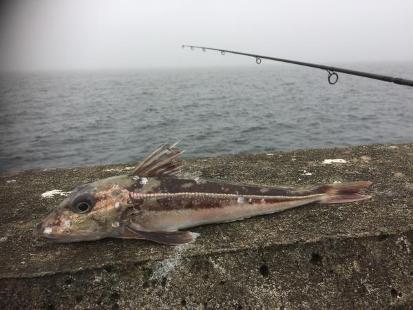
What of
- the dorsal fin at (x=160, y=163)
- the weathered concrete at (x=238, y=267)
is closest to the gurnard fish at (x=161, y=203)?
the dorsal fin at (x=160, y=163)

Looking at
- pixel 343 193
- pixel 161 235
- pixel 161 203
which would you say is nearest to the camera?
pixel 161 235

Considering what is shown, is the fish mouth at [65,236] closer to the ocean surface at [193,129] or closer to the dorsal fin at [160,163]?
the dorsal fin at [160,163]

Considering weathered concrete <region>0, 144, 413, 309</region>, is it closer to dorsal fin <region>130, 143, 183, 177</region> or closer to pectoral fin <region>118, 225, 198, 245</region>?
pectoral fin <region>118, 225, 198, 245</region>

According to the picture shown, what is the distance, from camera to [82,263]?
3.61m

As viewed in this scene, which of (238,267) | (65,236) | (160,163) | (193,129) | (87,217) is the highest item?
(160,163)

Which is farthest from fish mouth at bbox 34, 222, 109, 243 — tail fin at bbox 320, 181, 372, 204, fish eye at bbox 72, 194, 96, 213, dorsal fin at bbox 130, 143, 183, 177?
tail fin at bbox 320, 181, 372, 204

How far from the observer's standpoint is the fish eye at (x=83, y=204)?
12.9ft

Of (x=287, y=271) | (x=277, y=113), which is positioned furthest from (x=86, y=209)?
(x=277, y=113)

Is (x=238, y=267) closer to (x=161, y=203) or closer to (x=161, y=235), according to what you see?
(x=161, y=235)

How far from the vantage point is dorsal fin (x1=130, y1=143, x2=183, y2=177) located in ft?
14.3

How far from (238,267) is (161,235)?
88 cm

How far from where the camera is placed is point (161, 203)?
13.5 feet

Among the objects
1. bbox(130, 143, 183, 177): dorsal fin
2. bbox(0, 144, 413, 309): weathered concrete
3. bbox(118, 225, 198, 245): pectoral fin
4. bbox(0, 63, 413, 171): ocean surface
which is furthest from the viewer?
bbox(0, 63, 413, 171): ocean surface

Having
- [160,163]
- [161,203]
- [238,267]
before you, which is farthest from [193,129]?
[238,267]
